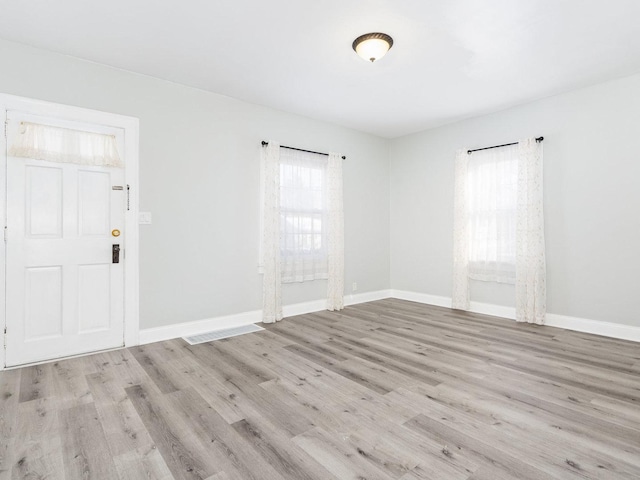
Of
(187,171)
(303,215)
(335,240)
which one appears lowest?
(335,240)

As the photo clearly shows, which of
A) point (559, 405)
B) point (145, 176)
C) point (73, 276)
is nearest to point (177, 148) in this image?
point (145, 176)

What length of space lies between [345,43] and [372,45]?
0.88ft

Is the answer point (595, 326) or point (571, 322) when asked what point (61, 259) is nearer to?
point (571, 322)

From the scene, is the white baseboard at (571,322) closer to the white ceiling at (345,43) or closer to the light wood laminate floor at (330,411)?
the light wood laminate floor at (330,411)

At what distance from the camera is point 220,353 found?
3334 mm

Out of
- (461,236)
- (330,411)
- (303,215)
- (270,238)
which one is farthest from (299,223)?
(330,411)

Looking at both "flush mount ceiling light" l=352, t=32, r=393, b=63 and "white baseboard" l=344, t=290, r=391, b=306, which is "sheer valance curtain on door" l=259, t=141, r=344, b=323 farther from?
"flush mount ceiling light" l=352, t=32, r=393, b=63

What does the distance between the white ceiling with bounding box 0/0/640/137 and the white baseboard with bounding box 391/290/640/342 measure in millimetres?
2766

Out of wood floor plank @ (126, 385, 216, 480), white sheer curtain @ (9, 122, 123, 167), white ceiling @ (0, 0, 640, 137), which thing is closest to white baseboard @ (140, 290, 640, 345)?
wood floor plank @ (126, 385, 216, 480)

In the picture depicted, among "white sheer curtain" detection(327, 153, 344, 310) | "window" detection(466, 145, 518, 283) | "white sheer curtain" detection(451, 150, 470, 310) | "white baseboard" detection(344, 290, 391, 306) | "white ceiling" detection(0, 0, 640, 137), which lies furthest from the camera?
"white baseboard" detection(344, 290, 391, 306)

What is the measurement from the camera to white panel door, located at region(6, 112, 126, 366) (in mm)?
3023

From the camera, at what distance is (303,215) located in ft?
16.3

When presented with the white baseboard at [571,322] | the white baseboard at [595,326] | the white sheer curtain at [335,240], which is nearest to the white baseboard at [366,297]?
the white sheer curtain at [335,240]

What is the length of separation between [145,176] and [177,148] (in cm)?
49
